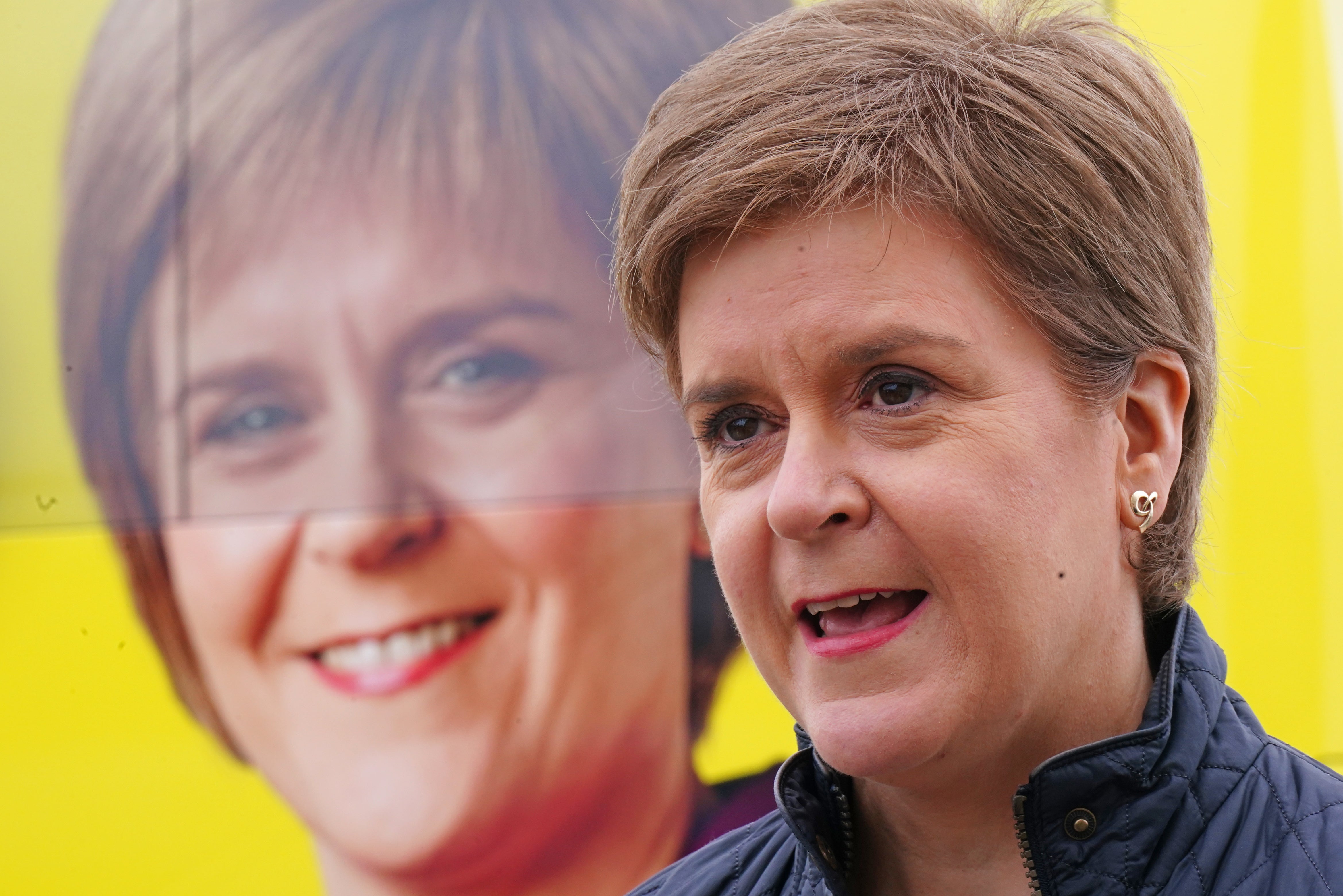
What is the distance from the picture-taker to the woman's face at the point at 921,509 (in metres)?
1.24

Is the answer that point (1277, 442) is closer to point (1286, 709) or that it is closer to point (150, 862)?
point (1286, 709)

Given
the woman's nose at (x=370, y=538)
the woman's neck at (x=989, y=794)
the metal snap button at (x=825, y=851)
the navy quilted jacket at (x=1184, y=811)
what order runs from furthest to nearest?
the woman's nose at (x=370, y=538) < the metal snap button at (x=825, y=851) < the woman's neck at (x=989, y=794) < the navy quilted jacket at (x=1184, y=811)

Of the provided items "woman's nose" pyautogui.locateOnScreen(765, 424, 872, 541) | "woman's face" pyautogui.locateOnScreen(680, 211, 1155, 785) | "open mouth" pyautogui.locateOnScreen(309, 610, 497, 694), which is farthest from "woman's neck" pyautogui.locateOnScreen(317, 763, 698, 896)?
"woman's nose" pyautogui.locateOnScreen(765, 424, 872, 541)

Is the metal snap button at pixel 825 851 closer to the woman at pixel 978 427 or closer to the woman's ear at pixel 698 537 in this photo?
the woman at pixel 978 427

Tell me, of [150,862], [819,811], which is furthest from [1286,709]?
[150,862]

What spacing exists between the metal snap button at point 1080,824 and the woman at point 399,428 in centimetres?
129

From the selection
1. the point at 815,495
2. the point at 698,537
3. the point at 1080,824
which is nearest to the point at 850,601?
the point at 815,495

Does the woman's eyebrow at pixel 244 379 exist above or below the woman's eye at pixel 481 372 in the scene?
above

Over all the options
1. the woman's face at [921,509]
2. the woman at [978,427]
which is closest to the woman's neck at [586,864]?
the woman at [978,427]

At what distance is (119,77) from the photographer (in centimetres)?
252

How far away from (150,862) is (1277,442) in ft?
8.47

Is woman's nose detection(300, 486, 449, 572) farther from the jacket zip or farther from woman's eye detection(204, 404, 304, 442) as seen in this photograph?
the jacket zip

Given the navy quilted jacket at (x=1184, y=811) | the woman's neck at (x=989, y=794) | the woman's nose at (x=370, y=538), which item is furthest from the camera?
the woman's nose at (x=370, y=538)

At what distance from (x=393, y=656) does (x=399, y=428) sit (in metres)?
0.46
